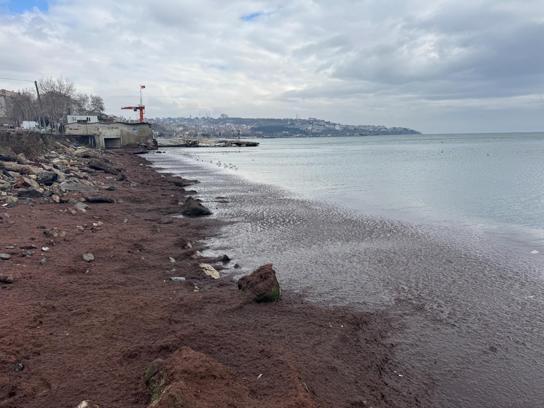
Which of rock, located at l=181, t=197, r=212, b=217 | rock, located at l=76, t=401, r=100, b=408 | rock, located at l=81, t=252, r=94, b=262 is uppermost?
→ rock, located at l=76, t=401, r=100, b=408

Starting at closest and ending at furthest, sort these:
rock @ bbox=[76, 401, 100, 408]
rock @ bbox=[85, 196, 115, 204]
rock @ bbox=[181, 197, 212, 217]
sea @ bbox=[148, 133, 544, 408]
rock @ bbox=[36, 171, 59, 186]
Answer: rock @ bbox=[76, 401, 100, 408], sea @ bbox=[148, 133, 544, 408], rock @ bbox=[85, 196, 115, 204], rock @ bbox=[181, 197, 212, 217], rock @ bbox=[36, 171, 59, 186]

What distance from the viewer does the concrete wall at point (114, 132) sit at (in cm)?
8106

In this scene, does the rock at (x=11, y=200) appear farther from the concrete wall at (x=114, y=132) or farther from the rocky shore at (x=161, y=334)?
the concrete wall at (x=114, y=132)

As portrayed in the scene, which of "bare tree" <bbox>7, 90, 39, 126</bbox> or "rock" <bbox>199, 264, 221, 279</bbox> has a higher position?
"bare tree" <bbox>7, 90, 39, 126</bbox>

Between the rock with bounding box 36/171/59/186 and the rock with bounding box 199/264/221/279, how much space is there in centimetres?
1326

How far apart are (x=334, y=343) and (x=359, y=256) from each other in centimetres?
654

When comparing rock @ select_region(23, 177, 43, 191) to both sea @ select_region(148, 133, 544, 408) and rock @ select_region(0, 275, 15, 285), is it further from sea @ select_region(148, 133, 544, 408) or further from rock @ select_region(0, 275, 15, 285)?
rock @ select_region(0, 275, 15, 285)

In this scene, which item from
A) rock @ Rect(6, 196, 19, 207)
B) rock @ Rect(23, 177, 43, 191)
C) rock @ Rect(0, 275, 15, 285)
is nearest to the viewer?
rock @ Rect(0, 275, 15, 285)

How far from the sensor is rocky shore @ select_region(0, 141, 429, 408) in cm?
516

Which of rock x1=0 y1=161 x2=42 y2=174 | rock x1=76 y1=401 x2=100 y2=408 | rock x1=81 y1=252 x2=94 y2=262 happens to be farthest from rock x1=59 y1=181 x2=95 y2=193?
rock x1=76 y1=401 x2=100 y2=408

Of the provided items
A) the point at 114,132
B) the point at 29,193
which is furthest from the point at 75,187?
the point at 114,132

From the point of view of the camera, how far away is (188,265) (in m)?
11.8

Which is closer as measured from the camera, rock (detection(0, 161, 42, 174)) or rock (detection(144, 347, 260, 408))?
rock (detection(144, 347, 260, 408))

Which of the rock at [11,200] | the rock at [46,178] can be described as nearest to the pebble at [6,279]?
the rock at [11,200]
